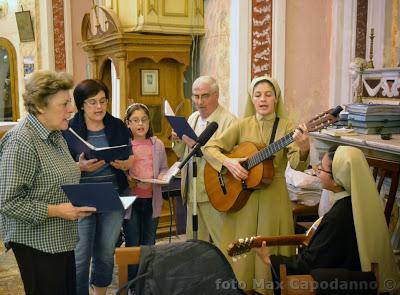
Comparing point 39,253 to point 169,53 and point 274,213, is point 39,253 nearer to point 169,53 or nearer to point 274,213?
point 274,213

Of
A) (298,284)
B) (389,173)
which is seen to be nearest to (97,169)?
(298,284)

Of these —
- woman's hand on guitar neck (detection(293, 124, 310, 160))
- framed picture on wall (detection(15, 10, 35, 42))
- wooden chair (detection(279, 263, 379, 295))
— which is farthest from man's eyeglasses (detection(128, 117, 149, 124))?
framed picture on wall (detection(15, 10, 35, 42))

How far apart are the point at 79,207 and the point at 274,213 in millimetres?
1193

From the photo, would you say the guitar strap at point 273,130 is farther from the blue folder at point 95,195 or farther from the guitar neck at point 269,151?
the blue folder at point 95,195

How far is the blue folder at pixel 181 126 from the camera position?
2594 mm

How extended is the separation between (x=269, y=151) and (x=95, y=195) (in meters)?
1.05

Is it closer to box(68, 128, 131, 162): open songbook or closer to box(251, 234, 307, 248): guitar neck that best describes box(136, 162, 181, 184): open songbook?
box(68, 128, 131, 162): open songbook

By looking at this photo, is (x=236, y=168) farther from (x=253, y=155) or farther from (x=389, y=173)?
(x=389, y=173)

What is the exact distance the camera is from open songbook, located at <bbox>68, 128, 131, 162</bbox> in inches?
90.8

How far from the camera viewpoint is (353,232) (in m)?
1.95


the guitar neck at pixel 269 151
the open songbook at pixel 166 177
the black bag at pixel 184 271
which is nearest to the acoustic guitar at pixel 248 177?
the guitar neck at pixel 269 151

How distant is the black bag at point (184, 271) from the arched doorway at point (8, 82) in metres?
6.89

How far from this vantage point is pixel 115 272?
3541 mm

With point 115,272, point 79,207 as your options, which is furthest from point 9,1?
point 79,207
